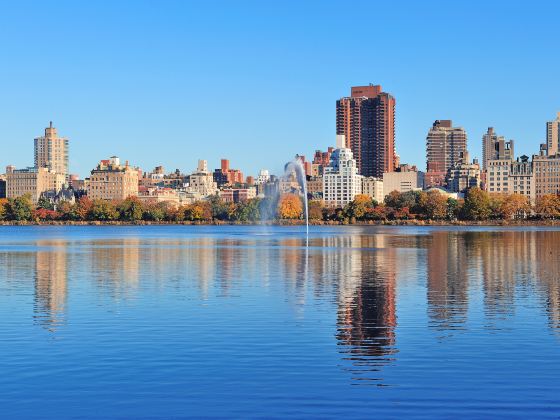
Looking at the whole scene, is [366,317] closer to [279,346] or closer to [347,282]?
[279,346]

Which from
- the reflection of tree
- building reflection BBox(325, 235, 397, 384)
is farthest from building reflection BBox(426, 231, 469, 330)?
the reflection of tree

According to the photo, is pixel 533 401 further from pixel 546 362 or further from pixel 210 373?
pixel 210 373

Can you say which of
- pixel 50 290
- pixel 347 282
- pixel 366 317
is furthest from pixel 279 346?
pixel 347 282

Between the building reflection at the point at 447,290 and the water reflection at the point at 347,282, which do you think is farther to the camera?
the building reflection at the point at 447,290

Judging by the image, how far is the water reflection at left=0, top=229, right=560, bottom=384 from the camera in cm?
2909

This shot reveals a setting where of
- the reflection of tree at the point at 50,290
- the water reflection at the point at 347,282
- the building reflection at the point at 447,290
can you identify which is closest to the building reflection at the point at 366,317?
the water reflection at the point at 347,282

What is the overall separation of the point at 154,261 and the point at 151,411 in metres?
44.6

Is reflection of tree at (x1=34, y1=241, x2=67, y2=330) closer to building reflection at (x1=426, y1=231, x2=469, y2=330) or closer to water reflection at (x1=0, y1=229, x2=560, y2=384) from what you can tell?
water reflection at (x1=0, y1=229, x2=560, y2=384)

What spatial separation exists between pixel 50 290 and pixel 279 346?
18839 millimetres

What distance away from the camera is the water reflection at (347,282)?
2909 cm

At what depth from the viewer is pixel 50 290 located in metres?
40.9

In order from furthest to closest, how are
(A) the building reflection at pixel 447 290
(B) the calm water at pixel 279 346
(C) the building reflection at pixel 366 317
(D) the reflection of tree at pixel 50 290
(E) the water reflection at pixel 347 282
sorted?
(D) the reflection of tree at pixel 50 290 < (A) the building reflection at pixel 447 290 < (E) the water reflection at pixel 347 282 < (C) the building reflection at pixel 366 317 < (B) the calm water at pixel 279 346

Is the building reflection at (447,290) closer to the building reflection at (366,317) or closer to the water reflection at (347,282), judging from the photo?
the water reflection at (347,282)

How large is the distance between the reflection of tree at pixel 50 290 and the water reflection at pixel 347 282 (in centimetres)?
4
